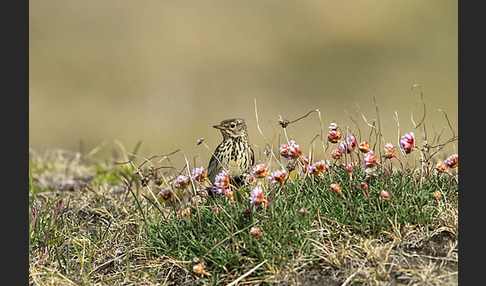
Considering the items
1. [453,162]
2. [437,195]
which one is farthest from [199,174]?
[453,162]

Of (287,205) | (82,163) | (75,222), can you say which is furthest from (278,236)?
(82,163)

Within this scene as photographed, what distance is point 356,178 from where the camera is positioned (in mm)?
4566

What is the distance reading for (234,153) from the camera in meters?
5.68

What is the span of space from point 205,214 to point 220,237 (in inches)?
12.6

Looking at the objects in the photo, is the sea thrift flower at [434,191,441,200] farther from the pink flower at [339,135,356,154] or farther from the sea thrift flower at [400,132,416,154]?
the pink flower at [339,135,356,154]

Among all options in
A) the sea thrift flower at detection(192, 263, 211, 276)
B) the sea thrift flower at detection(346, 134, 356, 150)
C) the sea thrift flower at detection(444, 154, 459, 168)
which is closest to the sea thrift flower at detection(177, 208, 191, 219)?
the sea thrift flower at detection(192, 263, 211, 276)

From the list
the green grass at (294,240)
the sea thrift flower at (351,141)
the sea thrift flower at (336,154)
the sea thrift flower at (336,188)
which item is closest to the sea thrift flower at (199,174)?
the green grass at (294,240)

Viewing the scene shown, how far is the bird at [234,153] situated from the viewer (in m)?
5.61

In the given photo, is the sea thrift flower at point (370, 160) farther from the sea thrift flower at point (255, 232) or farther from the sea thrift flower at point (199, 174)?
the sea thrift flower at point (199, 174)

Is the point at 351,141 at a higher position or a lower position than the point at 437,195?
higher

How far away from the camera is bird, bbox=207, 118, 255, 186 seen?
18.4ft

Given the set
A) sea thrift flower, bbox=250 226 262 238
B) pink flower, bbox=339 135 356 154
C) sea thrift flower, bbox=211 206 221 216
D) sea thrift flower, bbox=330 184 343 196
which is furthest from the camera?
pink flower, bbox=339 135 356 154

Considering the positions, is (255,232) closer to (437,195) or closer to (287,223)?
(287,223)

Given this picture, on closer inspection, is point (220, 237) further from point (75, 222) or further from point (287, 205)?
point (75, 222)
